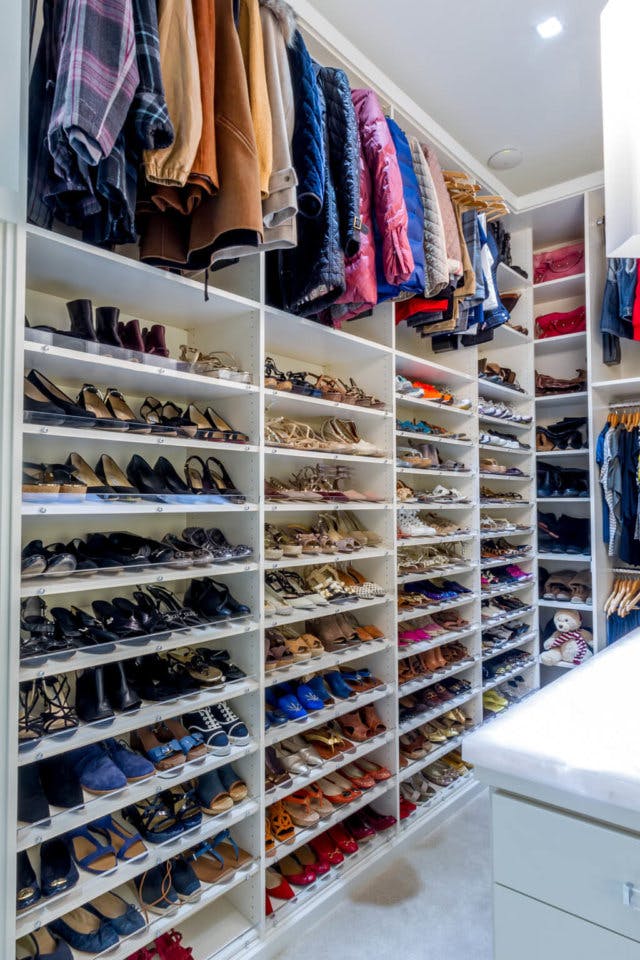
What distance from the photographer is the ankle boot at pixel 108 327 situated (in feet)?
5.06

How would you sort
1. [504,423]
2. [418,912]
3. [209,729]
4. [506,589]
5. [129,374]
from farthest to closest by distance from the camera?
[504,423] → [506,589] → [418,912] → [209,729] → [129,374]

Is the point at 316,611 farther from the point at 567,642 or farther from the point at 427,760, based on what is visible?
the point at 567,642

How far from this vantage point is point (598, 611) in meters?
3.03

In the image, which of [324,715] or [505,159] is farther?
[505,159]

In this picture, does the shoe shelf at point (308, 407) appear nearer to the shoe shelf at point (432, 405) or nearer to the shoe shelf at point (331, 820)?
the shoe shelf at point (432, 405)

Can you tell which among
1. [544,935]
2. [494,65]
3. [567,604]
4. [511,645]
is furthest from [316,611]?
[494,65]

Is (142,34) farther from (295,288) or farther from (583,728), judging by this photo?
(583,728)

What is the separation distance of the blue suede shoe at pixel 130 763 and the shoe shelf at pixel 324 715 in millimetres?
411

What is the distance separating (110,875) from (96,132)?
5.57 feet

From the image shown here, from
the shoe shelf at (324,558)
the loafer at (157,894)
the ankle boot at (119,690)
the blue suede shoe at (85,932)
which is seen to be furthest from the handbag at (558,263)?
the blue suede shoe at (85,932)

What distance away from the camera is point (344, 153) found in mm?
1758

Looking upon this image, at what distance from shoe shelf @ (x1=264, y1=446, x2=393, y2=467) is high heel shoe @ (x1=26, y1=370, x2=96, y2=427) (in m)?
0.59

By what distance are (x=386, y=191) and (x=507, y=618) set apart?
2.34 meters

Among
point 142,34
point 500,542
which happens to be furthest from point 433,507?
point 142,34
